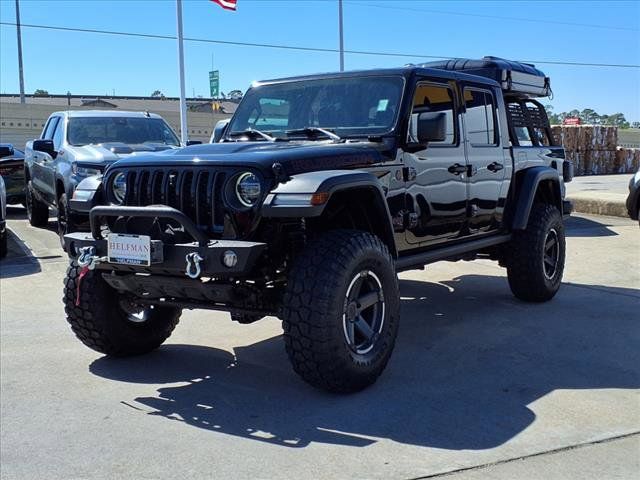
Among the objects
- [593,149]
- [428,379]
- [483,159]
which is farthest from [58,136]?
[593,149]

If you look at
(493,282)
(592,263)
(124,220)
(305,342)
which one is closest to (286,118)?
(124,220)

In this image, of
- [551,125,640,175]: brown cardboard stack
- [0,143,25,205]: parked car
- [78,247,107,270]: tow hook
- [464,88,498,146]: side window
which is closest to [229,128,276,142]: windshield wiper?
[78,247,107,270]: tow hook

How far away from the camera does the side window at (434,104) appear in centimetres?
502

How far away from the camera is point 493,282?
7.67 m

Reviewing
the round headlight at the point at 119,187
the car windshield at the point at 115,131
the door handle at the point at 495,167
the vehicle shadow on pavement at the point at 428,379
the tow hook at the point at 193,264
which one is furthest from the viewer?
the car windshield at the point at 115,131

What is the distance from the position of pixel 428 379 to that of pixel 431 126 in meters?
1.65

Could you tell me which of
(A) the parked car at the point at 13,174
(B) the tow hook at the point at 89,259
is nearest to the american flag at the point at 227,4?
(A) the parked car at the point at 13,174

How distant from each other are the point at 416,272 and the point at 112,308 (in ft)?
14.0

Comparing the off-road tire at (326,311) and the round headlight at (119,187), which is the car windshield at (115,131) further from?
the off-road tire at (326,311)

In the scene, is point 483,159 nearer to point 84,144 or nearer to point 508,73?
point 508,73

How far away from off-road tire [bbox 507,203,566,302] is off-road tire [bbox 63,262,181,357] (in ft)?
10.7

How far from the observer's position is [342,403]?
4035 mm

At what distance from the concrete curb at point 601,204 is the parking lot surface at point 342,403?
7222mm

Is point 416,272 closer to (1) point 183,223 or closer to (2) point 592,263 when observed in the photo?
(2) point 592,263
